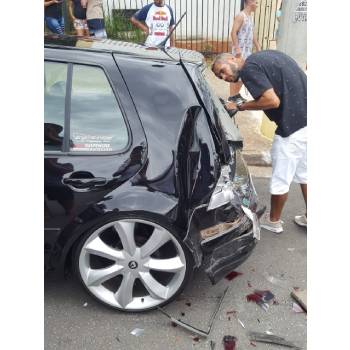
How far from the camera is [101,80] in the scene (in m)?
2.69

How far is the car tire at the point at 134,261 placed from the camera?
8.67 feet

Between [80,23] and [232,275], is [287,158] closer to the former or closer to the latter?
[232,275]

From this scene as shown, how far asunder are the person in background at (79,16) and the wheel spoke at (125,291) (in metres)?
5.60

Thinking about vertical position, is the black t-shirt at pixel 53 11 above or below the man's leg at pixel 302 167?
above

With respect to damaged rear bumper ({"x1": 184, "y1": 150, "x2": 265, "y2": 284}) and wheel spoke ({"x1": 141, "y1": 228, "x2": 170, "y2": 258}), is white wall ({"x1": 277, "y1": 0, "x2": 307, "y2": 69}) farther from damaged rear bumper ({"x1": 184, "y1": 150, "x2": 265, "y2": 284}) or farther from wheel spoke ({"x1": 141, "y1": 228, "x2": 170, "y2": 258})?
wheel spoke ({"x1": 141, "y1": 228, "x2": 170, "y2": 258})

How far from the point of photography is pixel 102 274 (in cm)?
275

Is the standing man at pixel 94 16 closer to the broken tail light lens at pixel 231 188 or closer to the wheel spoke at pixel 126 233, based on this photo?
the broken tail light lens at pixel 231 188

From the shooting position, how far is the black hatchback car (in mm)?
2604

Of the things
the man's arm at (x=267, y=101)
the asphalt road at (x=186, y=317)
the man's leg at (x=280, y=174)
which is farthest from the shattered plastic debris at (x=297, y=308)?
the man's arm at (x=267, y=101)

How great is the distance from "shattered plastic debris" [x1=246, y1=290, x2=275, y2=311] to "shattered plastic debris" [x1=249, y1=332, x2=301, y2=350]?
11.1 inches

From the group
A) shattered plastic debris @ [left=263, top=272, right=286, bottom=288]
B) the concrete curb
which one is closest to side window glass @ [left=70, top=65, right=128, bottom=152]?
shattered plastic debris @ [left=263, top=272, right=286, bottom=288]

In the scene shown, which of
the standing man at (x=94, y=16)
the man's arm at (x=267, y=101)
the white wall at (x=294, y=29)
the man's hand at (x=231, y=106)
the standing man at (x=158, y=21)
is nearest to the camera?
the man's arm at (x=267, y=101)

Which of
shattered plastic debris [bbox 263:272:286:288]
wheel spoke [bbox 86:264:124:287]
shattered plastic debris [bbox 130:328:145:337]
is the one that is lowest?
shattered plastic debris [bbox 130:328:145:337]

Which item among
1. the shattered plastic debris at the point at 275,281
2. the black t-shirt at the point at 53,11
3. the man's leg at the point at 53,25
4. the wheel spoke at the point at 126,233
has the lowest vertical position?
the shattered plastic debris at the point at 275,281
